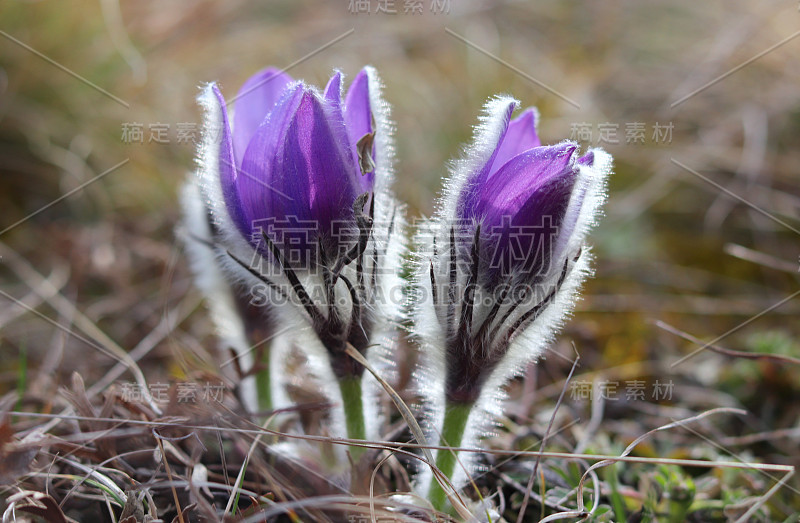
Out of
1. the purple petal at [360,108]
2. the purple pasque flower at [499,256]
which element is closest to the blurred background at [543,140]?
the purple petal at [360,108]

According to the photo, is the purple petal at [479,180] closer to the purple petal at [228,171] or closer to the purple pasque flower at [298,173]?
the purple pasque flower at [298,173]

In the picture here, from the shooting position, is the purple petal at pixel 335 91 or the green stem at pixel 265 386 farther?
the green stem at pixel 265 386

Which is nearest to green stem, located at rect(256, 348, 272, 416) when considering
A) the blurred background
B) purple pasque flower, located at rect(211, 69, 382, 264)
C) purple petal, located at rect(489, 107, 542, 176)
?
the blurred background

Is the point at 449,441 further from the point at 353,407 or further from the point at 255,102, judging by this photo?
the point at 255,102

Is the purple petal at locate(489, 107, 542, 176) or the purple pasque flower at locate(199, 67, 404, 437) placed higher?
the purple petal at locate(489, 107, 542, 176)

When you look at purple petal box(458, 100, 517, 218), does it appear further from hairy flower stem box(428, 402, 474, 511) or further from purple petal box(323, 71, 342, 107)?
hairy flower stem box(428, 402, 474, 511)

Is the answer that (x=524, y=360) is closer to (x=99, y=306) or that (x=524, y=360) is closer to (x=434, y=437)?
(x=434, y=437)

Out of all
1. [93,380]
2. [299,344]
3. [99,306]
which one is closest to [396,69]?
[99,306]
